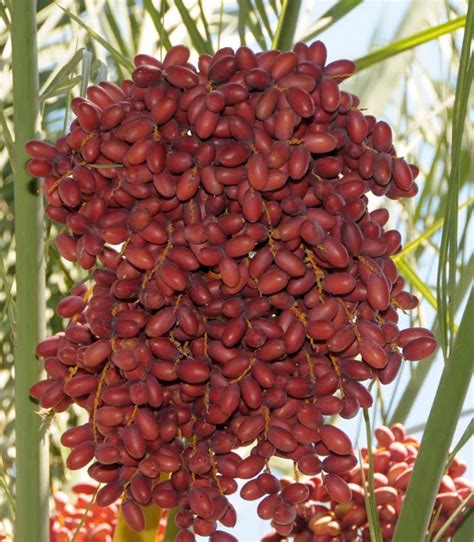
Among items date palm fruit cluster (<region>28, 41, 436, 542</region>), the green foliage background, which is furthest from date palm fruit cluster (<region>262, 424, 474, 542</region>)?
date palm fruit cluster (<region>28, 41, 436, 542</region>)

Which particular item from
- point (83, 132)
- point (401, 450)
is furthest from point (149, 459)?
point (401, 450)

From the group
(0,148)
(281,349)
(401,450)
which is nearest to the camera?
(281,349)

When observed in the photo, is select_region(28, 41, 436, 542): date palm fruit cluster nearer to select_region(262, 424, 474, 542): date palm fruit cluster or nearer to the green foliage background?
the green foliage background

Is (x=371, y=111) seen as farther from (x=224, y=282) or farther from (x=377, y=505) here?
(x=224, y=282)

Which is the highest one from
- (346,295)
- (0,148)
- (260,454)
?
(0,148)

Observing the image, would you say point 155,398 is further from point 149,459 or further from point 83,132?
point 83,132

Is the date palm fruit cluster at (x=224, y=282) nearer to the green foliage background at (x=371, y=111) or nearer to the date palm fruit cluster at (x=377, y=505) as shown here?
the green foliage background at (x=371, y=111)

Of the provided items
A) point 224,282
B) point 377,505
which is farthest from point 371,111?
point 224,282
